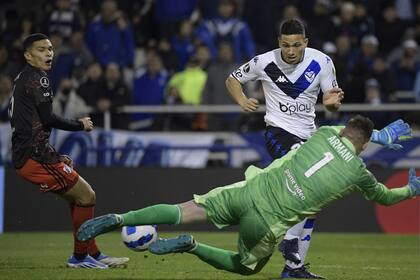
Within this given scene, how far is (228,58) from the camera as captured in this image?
1766cm

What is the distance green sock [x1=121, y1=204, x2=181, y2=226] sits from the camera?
8.29 m

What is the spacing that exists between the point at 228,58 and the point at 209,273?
824 centimetres

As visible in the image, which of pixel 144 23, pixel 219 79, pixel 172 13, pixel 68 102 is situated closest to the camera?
pixel 68 102

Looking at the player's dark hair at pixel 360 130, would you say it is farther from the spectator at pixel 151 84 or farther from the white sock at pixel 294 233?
the spectator at pixel 151 84

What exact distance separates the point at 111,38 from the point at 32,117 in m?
9.38

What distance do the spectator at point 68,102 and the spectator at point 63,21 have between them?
6.32 ft

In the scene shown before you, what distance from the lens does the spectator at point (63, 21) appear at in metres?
19.6

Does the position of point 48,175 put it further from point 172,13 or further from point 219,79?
point 172,13

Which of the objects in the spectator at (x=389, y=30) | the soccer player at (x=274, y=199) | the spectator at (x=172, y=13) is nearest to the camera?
the soccer player at (x=274, y=199)

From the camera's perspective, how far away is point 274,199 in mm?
8305

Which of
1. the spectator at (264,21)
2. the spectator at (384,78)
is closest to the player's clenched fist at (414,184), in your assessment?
the spectator at (384,78)

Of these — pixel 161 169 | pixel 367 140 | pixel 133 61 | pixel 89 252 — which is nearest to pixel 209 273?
pixel 89 252

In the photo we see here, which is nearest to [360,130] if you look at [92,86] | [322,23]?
[92,86]

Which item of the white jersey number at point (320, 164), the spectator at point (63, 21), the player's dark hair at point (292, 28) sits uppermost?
the player's dark hair at point (292, 28)
